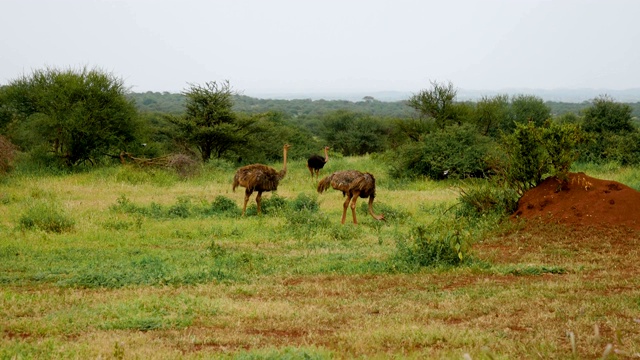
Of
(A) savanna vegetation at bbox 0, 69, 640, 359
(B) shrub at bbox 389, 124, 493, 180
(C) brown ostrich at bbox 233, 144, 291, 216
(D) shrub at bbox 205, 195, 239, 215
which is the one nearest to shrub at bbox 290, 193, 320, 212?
(A) savanna vegetation at bbox 0, 69, 640, 359

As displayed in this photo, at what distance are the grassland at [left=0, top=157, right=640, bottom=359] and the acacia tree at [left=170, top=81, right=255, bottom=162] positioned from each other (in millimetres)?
16334

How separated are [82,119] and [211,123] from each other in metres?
6.88

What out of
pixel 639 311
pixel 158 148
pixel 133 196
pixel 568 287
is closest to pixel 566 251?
pixel 568 287

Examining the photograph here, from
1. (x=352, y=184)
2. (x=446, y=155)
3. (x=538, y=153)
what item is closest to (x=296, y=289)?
(x=352, y=184)

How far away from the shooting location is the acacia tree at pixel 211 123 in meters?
33.2

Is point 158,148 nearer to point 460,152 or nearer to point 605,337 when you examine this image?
point 460,152

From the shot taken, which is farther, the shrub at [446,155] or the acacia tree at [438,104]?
the acacia tree at [438,104]

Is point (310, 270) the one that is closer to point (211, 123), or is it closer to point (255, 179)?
point (255, 179)

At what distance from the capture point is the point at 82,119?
2862cm

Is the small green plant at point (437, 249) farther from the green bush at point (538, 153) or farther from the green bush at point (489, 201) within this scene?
the green bush at point (538, 153)

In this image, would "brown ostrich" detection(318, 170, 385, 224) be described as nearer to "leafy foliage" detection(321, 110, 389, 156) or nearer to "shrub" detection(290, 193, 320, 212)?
"shrub" detection(290, 193, 320, 212)

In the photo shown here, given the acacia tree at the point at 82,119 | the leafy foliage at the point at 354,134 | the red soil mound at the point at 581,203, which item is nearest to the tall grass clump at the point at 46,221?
the red soil mound at the point at 581,203

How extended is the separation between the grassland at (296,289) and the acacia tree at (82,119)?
1243cm

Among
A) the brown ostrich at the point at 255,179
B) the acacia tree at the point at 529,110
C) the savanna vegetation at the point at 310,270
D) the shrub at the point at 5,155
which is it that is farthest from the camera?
the acacia tree at the point at 529,110
